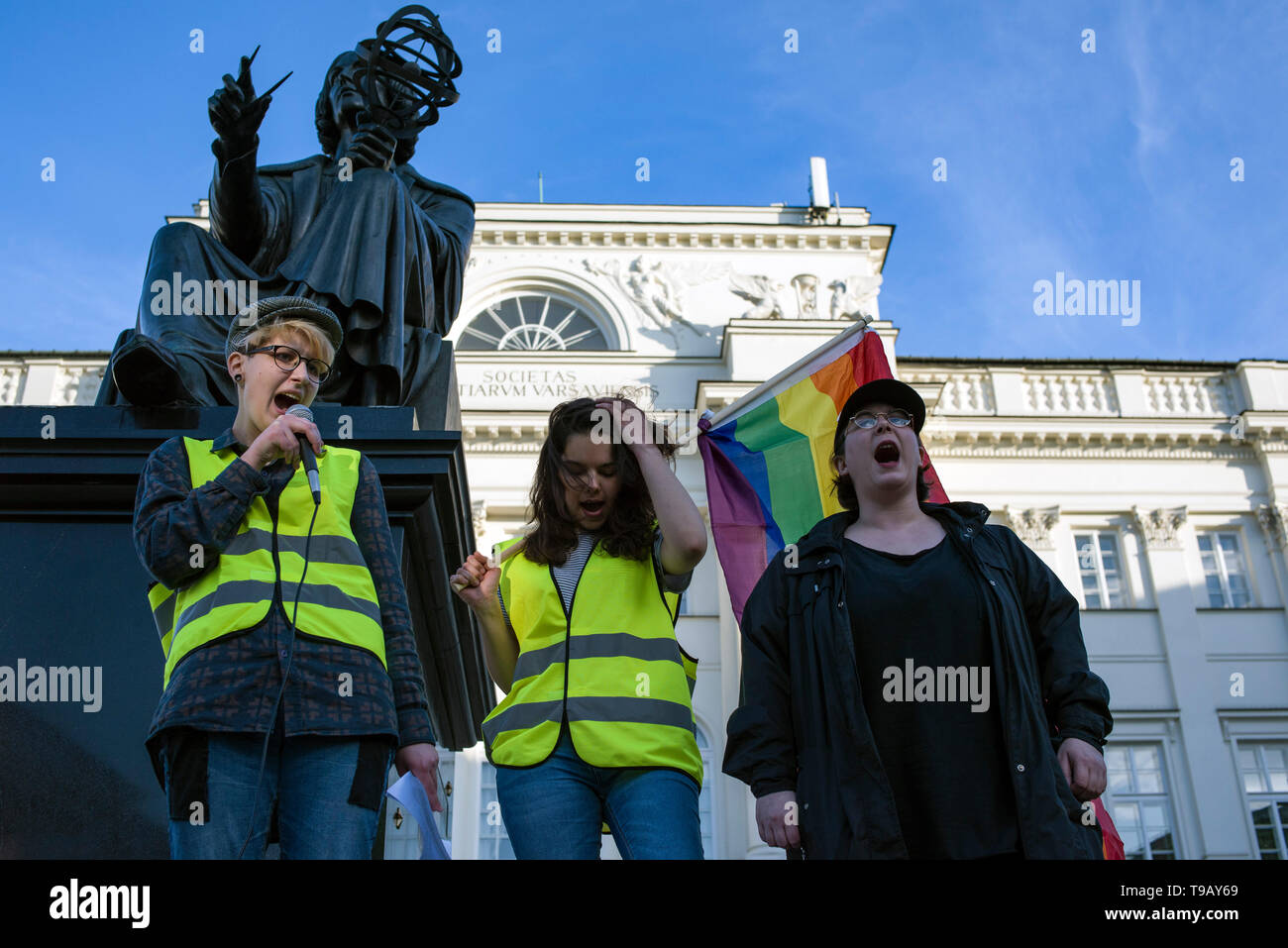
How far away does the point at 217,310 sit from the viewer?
4.99m

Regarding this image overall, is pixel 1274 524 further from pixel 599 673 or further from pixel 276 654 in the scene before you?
pixel 276 654

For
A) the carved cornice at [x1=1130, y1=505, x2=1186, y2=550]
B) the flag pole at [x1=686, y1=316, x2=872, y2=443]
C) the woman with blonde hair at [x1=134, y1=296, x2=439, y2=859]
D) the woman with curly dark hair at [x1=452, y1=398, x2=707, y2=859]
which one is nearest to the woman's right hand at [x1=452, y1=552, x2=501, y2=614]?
the woman with curly dark hair at [x1=452, y1=398, x2=707, y2=859]

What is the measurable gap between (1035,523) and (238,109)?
20.6 m

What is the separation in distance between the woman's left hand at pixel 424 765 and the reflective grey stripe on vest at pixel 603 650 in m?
0.33

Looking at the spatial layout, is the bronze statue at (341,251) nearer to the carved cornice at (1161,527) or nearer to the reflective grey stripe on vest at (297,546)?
the reflective grey stripe on vest at (297,546)

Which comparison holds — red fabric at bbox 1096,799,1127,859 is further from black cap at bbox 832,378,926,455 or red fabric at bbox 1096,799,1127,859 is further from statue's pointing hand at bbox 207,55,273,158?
statue's pointing hand at bbox 207,55,273,158

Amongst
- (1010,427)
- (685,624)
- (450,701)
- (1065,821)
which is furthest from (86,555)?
(1010,427)

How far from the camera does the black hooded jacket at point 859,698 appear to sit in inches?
105

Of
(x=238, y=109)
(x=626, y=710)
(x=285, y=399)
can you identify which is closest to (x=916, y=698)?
(x=626, y=710)

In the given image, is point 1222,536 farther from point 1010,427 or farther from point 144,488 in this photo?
point 144,488

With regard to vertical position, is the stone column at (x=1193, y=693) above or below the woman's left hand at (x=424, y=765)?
above

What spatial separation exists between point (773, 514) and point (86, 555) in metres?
2.92

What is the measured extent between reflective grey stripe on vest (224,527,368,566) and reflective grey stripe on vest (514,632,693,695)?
0.46 meters

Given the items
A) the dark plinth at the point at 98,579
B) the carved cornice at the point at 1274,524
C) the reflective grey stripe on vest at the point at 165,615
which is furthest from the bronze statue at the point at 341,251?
the carved cornice at the point at 1274,524
